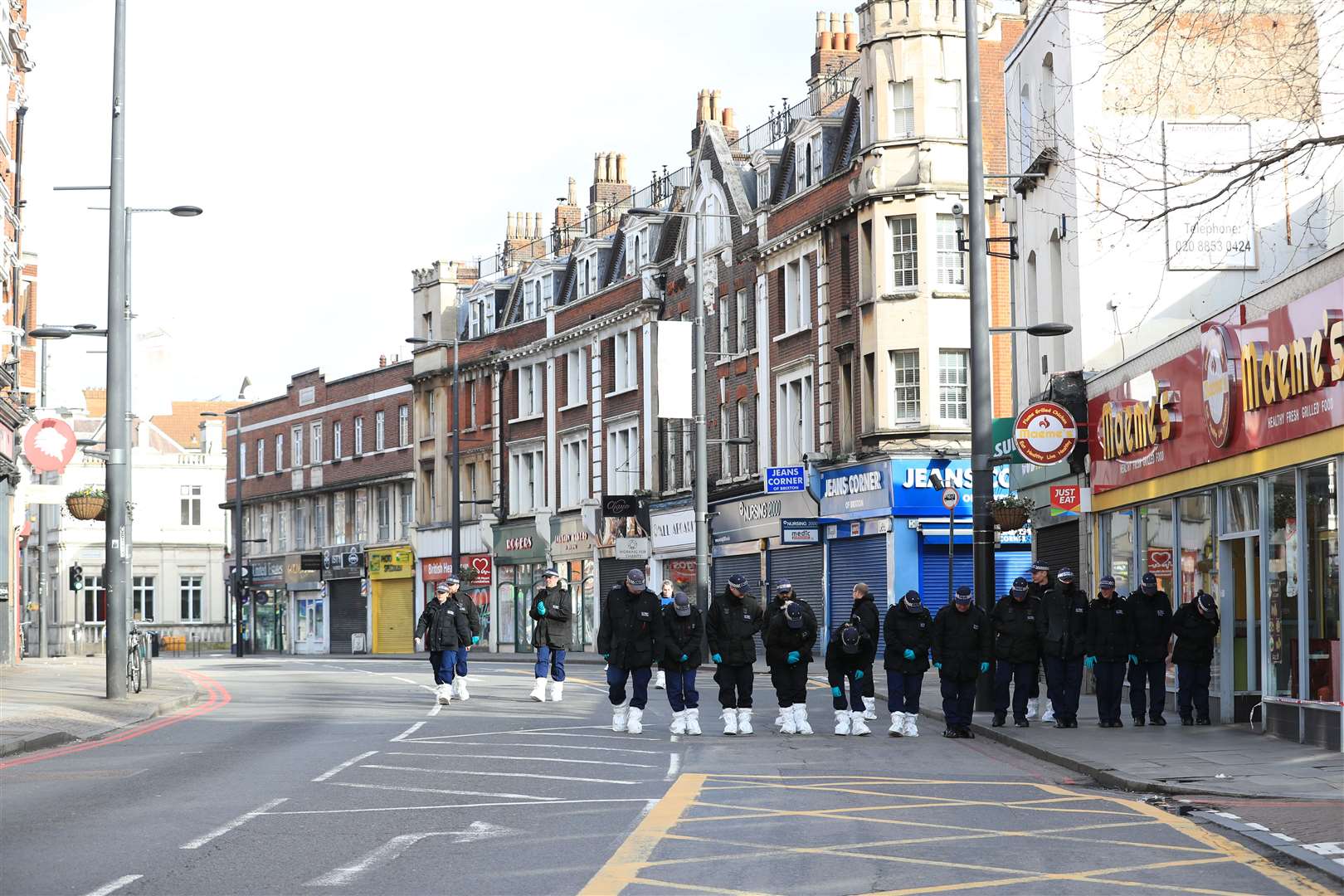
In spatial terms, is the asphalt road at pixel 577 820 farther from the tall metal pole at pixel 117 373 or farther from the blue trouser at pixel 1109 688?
the tall metal pole at pixel 117 373

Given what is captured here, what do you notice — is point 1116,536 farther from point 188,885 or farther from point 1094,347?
point 188,885

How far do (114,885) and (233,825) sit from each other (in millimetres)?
2564

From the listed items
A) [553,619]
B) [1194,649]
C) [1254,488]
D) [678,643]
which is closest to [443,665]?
[553,619]

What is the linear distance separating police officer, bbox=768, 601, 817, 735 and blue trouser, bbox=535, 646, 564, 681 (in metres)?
5.98

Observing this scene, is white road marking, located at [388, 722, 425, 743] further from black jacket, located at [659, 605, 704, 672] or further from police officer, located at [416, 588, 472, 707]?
police officer, located at [416, 588, 472, 707]

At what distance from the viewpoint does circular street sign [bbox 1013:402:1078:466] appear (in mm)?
25031

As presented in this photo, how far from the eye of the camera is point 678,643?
808 inches

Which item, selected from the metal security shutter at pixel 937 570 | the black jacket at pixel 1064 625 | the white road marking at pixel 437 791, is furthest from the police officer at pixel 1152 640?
the metal security shutter at pixel 937 570

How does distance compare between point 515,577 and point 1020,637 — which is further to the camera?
point 515,577

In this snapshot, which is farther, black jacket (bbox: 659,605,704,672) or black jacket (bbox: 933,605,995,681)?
black jacket (bbox: 659,605,704,672)

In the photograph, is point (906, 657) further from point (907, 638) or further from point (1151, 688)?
point (1151, 688)

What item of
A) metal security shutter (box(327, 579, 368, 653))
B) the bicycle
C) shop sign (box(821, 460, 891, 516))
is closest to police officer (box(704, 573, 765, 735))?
the bicycle

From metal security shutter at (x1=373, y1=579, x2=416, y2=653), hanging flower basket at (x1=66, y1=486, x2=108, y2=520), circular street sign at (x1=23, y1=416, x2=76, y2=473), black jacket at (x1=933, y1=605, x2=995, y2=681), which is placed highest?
circular street sign at (x1=23, y1=416, x2=76, y2=473)

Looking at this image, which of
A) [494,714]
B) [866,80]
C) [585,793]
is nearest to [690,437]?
[866,80]
